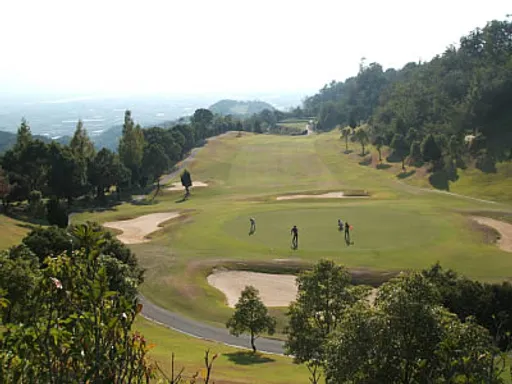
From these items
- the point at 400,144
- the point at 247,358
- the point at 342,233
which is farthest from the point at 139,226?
the point at 400,144

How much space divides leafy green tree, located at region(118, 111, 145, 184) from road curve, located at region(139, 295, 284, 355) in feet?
193

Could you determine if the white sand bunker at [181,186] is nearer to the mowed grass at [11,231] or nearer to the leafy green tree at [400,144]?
the mowed grass at [11,231]

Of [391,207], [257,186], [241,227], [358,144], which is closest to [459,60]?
[358,144]

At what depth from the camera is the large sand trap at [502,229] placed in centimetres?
4915

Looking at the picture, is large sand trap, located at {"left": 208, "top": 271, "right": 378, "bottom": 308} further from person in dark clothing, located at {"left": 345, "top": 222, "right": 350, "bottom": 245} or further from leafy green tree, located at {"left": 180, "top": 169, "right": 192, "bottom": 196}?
leafy green tree, located at {"left": 180, "top": 169, "right": 192, "bottom": 196}

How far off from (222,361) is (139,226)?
131 ft

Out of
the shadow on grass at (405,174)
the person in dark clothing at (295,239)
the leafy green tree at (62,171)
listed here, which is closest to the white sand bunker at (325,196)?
the shadow on grass at (405,174)

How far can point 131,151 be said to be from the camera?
94.8m

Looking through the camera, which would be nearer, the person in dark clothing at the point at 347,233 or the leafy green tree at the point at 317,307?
the leafy green tree at the point at 317,307

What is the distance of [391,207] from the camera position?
213 feet

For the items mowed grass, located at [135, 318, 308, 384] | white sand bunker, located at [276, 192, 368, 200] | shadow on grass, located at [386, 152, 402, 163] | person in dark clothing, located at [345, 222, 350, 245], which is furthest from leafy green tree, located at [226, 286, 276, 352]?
shadow on grass, located at [386, 152, 402, 163]

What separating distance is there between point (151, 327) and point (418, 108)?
10378 centimetres

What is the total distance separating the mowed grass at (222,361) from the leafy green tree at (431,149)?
67.3 m

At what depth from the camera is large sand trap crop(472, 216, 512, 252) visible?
49150 millimetres
